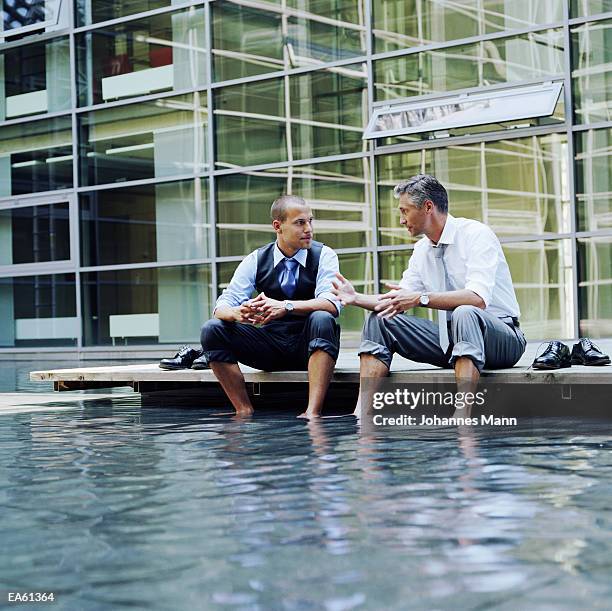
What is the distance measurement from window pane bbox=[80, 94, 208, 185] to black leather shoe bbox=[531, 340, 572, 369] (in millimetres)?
11348

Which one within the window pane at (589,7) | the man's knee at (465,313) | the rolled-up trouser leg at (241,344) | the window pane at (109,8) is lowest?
the rolled-up trouser leg at (241,344)

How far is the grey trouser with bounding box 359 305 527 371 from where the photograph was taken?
611 centimetres

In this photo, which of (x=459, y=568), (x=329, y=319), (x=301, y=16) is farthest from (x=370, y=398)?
(x=301, y=16)

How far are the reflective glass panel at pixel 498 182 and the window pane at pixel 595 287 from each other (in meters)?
0.43

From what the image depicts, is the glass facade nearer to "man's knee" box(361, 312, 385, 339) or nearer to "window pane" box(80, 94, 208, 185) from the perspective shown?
"window pane" box(80, 94, 208, 185)

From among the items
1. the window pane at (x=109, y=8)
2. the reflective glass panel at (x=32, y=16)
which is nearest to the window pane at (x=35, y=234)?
the reflective glass panel at (x=32, y=16)

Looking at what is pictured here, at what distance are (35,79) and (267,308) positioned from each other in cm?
1375

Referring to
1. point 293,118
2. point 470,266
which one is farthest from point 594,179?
point 470,266

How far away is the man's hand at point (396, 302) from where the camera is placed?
20.1 ft

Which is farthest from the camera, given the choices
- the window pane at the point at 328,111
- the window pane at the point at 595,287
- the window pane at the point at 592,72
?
the window pane at the point at 328,111

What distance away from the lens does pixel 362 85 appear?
51.3ft

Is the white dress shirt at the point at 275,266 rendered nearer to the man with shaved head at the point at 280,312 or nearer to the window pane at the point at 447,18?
the man with shaved head at the point at 280,312

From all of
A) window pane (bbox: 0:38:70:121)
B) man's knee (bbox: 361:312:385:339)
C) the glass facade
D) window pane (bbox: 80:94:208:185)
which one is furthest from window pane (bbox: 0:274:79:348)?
man's knee (bbox: 361:312:385:339)

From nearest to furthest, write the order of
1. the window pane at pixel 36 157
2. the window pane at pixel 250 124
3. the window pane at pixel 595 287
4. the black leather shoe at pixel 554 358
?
1. the black leather shoe at pixel 554 358
2. the window pane at pixel 595 287
3. the window pane at pixel 250 124
4. the window pane at pixel 36 157
